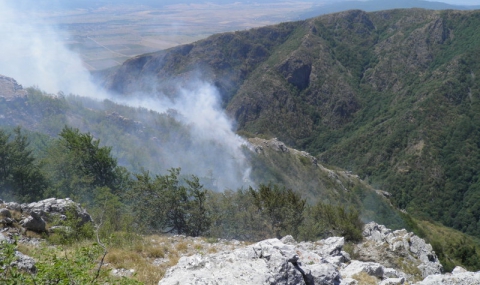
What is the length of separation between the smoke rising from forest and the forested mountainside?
14140 mm

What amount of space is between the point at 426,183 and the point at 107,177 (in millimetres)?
109666

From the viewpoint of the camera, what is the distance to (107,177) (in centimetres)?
3059

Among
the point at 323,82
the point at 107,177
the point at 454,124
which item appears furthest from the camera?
the point at 323,82

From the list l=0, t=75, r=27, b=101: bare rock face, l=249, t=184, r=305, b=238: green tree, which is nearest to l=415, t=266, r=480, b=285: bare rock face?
l=249, t=184, r=305, b=238: green tree

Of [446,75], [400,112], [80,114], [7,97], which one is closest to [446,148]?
[400,112]

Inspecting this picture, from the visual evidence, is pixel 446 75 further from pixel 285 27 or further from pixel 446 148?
pixel 285 27

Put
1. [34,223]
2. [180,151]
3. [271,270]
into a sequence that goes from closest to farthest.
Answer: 1. [271,270]
2. [34,223]
3. [180,151]

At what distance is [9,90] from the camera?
74.6 m

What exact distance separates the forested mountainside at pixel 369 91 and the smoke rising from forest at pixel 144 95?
46.4ft

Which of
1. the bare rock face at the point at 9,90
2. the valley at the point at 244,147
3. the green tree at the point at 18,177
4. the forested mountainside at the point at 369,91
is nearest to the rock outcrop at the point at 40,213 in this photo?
the valley at the point at 244,147

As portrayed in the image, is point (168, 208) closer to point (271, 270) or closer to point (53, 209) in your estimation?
point (53, 209)

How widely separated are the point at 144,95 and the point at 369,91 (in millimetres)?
120867

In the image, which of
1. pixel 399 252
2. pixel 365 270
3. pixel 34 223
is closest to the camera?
pixel 365 270

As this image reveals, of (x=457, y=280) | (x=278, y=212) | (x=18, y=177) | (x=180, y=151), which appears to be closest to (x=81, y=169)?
(x=18, y=177)
